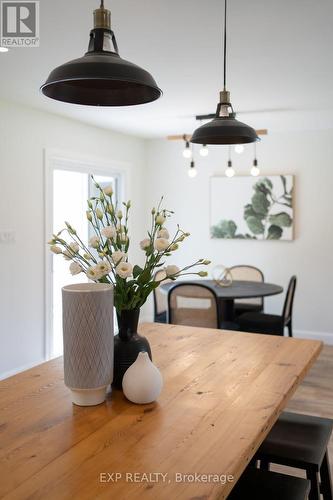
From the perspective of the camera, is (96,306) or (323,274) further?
(323,274)

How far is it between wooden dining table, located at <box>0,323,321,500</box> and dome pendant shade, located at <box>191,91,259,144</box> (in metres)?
0.93

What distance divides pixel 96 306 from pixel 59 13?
1635mm

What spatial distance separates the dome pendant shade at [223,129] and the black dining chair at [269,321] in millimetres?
2598

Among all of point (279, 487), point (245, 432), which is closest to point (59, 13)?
point (245, 432)

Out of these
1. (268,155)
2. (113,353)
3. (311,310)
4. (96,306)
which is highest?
(268,155)

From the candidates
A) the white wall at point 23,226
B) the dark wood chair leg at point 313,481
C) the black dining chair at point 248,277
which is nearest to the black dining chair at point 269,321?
the black dining chair at point 248,277

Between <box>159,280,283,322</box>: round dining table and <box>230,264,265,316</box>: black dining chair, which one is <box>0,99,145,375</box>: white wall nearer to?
<box>159,280,283,322</box>: round dining table

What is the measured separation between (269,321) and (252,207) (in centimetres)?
170

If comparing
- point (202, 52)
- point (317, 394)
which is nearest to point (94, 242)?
→ point (202, 52)

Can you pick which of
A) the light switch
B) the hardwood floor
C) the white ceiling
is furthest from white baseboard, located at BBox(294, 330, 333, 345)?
the light switch

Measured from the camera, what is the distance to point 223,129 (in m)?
2.09

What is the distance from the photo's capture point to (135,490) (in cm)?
103

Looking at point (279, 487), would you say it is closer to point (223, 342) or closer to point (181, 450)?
point (181, 450)

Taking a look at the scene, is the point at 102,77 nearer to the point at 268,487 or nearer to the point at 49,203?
the point at 268,487
